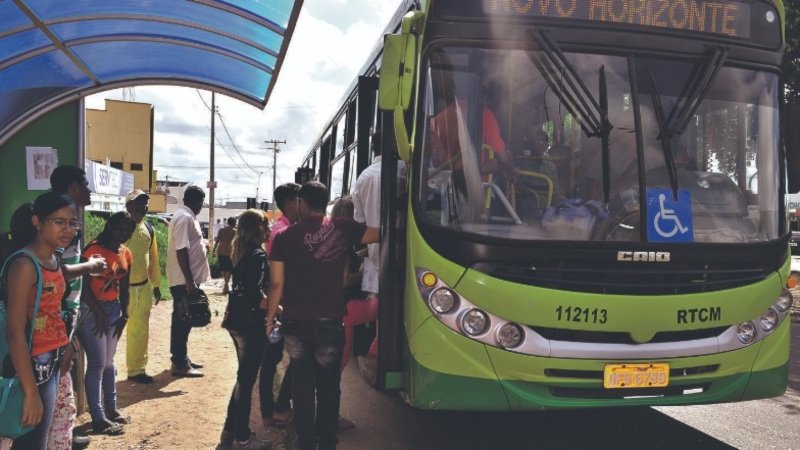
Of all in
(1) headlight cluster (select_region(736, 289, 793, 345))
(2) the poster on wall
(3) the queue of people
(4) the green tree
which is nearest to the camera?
(3) the queue of people

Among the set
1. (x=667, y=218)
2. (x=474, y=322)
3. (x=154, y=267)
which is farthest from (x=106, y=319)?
(x=667, y=218)

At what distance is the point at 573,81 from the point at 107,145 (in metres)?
47.6

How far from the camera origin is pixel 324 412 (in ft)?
15.0

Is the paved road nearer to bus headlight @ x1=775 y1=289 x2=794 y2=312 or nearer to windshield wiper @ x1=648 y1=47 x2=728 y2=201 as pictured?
bus headlight @ x1=775 y1=289 x2=794 y2=312

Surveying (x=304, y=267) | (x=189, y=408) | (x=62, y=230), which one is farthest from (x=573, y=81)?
(x=189, y=408)

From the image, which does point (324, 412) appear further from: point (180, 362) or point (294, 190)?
point (180, 362)

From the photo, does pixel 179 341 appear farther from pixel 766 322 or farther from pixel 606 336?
pixel 766 322

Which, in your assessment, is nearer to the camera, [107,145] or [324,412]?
[324,412]

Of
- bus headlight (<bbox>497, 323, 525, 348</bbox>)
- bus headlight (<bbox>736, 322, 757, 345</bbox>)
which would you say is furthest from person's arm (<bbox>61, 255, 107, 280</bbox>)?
bus headlight (<bbox>736, 322, 757, 345</bbox>)

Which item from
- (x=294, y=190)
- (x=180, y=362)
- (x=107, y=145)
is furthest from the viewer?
(x=107, y=145)

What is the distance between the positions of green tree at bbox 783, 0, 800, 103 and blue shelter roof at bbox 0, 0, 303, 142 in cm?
910

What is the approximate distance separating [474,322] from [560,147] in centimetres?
125

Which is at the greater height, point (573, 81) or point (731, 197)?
point (573, 81)

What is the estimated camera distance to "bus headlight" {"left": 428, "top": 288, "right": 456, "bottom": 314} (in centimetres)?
413
